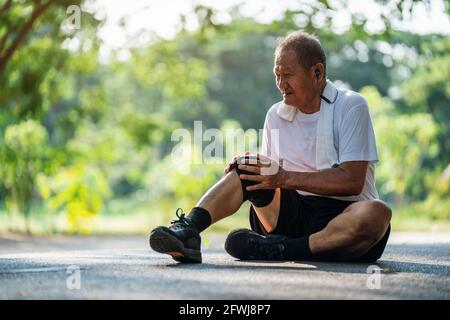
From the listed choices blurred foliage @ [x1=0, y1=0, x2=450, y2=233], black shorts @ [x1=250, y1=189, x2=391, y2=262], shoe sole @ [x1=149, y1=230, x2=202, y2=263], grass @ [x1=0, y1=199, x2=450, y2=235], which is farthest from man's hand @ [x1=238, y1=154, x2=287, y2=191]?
grass @ [x1=0, y1=199, x2=450, y2=235]

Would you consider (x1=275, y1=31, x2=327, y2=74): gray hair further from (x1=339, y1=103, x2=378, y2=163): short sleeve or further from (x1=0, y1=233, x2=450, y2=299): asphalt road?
(x1=0, y1=233, x2=450, y2=299): asphalt road

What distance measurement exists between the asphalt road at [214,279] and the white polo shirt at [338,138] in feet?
1.77

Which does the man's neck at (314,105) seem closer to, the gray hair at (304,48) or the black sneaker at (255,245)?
the gray hair at (304,48)

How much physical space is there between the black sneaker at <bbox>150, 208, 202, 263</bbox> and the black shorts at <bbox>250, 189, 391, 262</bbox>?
1.76ft

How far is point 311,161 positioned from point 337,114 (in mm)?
292

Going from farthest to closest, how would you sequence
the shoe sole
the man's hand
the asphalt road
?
1. the man's hand
2. the shoe sole
3. the asphalt road

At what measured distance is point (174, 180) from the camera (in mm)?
16625

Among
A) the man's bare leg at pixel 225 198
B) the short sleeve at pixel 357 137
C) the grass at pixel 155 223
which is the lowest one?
the grass at pixel 155 223

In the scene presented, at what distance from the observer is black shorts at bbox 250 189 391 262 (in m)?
4.29

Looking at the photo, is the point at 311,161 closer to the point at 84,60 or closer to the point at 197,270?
the point at 197,270

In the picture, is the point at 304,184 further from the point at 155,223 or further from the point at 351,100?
the point at 155,223

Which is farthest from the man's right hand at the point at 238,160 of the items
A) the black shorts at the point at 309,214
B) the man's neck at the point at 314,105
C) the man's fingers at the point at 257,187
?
the man's neck at the point at 314,105

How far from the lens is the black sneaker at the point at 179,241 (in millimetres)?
3871
